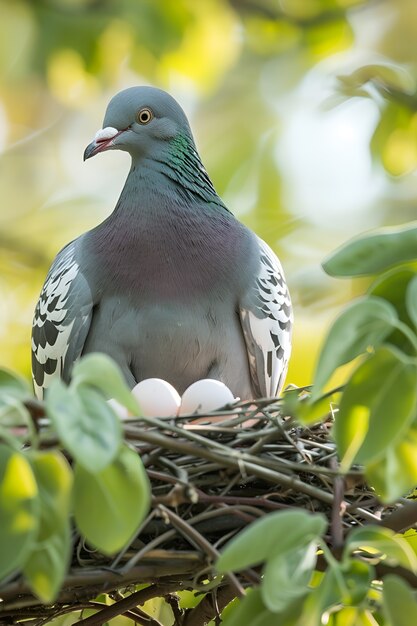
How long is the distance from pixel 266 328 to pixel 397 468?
186 cm

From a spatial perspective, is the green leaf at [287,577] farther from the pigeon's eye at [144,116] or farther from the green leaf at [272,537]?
the pigeon's eye at [144,116]

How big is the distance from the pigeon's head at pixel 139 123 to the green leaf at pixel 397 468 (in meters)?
2.16

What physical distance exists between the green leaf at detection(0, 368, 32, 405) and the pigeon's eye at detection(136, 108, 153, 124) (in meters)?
2.33

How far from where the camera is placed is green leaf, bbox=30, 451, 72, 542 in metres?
1.68

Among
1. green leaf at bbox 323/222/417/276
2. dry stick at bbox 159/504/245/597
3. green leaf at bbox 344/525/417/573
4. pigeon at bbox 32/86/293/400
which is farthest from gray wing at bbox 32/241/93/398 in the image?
green leaf at bbox 344/525/417/573

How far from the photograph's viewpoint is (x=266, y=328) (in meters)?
3.70

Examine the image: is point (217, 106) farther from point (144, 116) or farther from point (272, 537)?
point (272, 537)

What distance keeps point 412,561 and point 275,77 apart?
5819 millimetres

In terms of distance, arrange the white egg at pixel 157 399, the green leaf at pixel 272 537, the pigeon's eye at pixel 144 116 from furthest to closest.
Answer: the pigeon's eye at pixel 144 116 < the white egg at pixel 157 399 < the green leaf at pixel 272 537

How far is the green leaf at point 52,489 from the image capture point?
168 cm

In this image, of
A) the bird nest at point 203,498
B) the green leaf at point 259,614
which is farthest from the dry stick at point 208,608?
the green leaf at point 259,614

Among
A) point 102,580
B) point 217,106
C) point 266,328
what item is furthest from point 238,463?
point 217,106

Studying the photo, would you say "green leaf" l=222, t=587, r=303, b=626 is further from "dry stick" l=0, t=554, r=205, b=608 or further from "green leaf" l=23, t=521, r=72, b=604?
"dry stick" l=0, t=554, r=205, b=608

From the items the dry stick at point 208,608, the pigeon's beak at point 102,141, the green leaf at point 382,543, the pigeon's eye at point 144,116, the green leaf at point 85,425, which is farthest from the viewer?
the pigeon's eye at point 144,116
